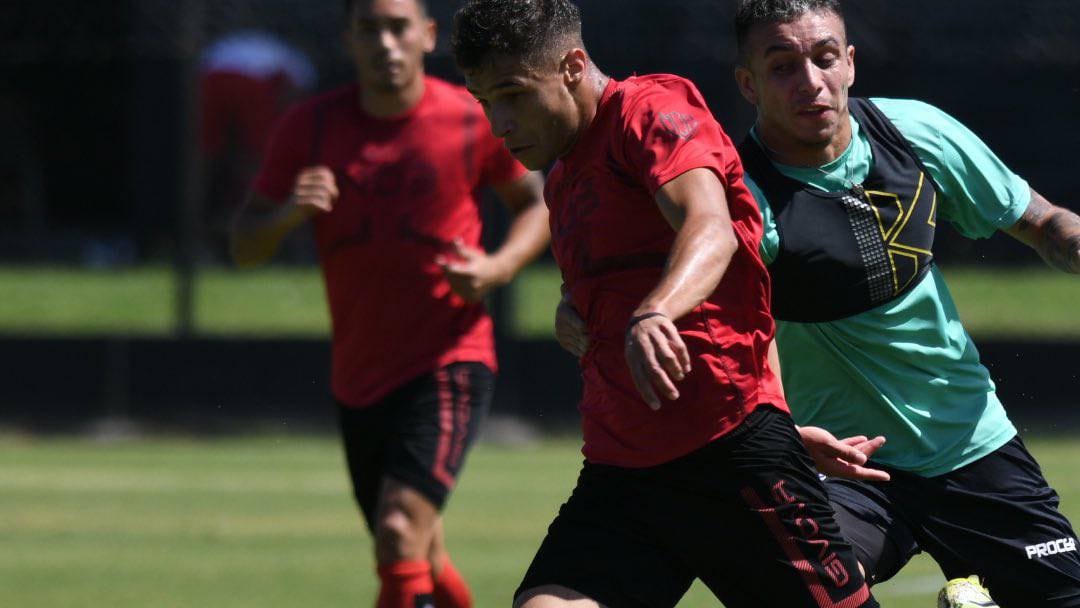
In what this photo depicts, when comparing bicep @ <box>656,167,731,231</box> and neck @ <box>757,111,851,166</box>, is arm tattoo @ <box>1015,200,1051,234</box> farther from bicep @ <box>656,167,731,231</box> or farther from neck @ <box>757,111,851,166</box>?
bicep @ <box>656,167,731,231</box>

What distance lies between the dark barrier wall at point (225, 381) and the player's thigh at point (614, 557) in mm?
10129

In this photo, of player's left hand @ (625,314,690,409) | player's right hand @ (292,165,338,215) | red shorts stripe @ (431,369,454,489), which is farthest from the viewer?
red shorts stripe @ (431,369,454,489)

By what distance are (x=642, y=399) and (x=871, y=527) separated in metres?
0.99

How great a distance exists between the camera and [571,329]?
434cm

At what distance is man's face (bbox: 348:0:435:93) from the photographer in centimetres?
663

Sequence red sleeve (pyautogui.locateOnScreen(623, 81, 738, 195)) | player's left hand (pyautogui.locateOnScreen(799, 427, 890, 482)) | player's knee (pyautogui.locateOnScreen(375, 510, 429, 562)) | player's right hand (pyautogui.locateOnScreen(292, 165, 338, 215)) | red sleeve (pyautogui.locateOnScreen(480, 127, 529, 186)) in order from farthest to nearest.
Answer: red sleeve (pyautogui.locateOnScreen(480, 127, 529, 186)) → player's right hand (pyautogui.locateOnScreen(292, 165, 338, 215)) → player's knee (pyautogui.locateOnScreen(375, 510, 429, 562)) → player's left hand (pyautogui.locateOnScreen(799, 427, 890, 482)) → red sleeve (pyautogui.locateOnScreen(623, 81, 738, 195))

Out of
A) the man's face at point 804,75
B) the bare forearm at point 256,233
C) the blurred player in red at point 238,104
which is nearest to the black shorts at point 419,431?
the bare forearm at point 256,233

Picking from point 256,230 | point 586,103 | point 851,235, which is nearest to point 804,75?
point 851,235

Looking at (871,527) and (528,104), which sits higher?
(528,104)

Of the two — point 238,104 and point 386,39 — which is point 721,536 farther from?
point 238,104

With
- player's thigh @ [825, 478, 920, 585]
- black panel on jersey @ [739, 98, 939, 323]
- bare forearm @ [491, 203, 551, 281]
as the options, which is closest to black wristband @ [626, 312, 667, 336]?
black panel on jersey @ [739, 98, 939, 323]

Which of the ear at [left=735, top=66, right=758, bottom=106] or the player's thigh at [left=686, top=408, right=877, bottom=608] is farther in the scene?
the ear at [left=735, top=66, right=758, bottom=106]

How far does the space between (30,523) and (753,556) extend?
7385 millimetres

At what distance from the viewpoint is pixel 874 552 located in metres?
4.74
